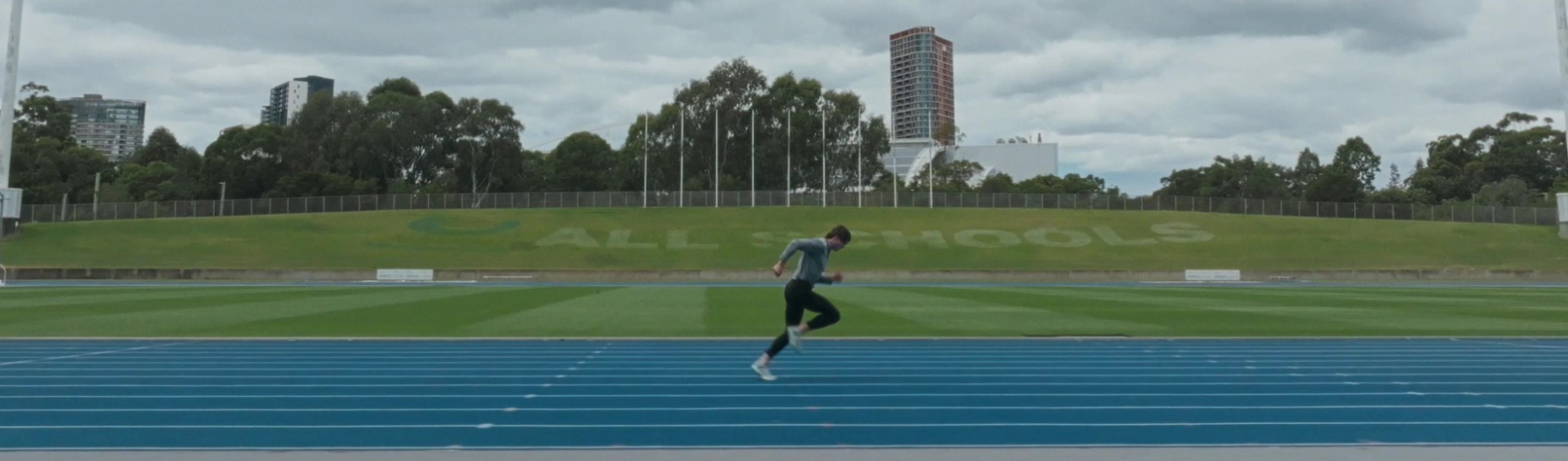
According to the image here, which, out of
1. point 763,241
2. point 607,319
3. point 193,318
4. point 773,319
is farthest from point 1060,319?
point 763,241

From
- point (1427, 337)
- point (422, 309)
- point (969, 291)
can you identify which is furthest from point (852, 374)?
point (969, 291)

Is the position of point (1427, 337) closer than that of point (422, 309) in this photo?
Yes

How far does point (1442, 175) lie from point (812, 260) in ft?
453

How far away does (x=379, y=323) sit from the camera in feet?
59.7

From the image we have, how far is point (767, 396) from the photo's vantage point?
9.33 m

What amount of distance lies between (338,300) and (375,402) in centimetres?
1797

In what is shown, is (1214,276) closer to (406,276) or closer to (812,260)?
(406,276)

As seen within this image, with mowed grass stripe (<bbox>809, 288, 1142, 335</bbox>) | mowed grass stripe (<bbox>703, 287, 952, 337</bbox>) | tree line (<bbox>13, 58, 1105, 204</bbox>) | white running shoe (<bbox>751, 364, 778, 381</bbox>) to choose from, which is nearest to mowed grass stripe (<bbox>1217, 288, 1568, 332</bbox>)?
mowed grass stripe (<bbox>809, 288, 1142, 335</bbox>)

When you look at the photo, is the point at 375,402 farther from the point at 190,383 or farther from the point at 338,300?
the point at 338,300

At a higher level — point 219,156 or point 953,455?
point 219,156

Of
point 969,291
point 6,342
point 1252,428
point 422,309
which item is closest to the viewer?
point 1252,428

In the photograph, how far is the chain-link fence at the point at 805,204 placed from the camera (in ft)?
239

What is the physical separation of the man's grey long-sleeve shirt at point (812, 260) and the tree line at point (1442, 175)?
105 m

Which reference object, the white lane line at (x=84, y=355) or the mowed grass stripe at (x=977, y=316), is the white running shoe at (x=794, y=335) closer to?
the mowed grass stripe at (x=977, y=316)
